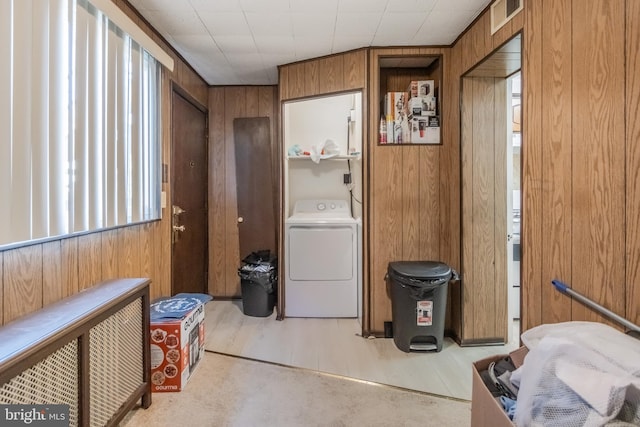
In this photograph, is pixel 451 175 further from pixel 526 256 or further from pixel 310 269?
pixel 310 269

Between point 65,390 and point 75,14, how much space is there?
5.32ft

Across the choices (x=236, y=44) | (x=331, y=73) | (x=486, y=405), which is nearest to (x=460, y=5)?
(x=331, y=73)

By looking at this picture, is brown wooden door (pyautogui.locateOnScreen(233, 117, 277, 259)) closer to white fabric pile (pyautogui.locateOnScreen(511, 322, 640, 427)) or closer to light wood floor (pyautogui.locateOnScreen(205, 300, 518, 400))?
light wood floor (pyautogui.locateOnScreen(205, 300, 518, 400))

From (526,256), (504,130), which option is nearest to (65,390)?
(526,256)

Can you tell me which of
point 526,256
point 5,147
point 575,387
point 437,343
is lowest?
point 437,343

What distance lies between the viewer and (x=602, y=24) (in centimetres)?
121

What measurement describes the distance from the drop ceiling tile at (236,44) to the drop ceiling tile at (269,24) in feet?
0.43

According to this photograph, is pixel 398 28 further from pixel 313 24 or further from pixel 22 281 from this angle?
pixel 22 281

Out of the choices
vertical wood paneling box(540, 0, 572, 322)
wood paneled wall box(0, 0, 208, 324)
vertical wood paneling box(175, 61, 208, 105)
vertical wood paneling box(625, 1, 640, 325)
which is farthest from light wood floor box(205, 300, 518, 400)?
vertical wood paneling box(175, 61, 208, 105)

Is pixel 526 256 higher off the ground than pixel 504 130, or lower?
lower

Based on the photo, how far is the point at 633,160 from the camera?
1109 millimetres

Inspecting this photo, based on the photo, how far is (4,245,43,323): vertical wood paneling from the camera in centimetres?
120

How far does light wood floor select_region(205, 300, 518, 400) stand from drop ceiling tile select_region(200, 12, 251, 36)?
2.40m

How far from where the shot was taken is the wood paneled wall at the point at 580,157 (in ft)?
3.71
